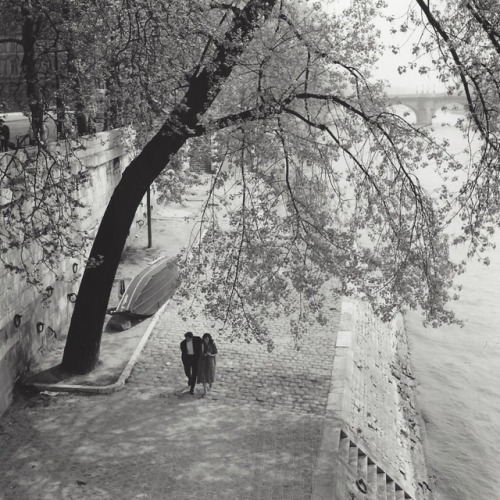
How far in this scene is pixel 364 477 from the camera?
10672mm

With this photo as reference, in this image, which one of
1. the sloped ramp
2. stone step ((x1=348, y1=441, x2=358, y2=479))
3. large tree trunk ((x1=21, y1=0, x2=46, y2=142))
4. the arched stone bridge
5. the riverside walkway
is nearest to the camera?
the riverside walkway

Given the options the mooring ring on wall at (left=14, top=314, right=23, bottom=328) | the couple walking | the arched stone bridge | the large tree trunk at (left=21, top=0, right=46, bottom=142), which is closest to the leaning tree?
the couple walking

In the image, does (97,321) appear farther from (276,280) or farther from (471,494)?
(471,494)

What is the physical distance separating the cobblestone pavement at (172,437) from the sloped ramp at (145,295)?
1889mm

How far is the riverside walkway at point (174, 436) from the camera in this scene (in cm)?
A: 962

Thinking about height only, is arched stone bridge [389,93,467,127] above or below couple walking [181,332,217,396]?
above

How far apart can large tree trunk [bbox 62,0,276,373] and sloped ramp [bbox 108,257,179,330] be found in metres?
2.56

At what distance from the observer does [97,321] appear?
12.8 meters

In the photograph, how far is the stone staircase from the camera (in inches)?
403

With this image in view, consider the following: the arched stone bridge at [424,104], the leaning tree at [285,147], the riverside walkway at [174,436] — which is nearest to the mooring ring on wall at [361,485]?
the riverside walkway at [174,436]

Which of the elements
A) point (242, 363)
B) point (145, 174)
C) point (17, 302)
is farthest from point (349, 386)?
point (17, 302)

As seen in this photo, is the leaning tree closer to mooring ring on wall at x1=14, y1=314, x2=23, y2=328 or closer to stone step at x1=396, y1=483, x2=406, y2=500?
mooring ring on wall at x1=14, y1=314, x2=23, y2=328

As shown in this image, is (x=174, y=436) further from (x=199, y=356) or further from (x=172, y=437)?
(x=199, y=356)

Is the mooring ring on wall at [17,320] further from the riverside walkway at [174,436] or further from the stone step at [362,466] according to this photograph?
the stone step at [362,466]
